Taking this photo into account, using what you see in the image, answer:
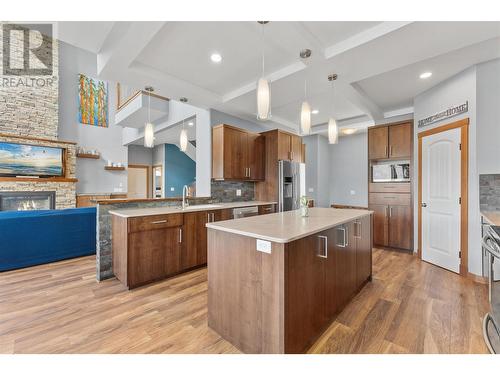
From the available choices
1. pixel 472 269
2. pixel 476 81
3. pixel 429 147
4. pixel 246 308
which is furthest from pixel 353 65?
pixel 472 269

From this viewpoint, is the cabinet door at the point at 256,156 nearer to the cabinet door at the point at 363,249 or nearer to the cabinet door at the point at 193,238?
the cabinet door at the point at 193,238

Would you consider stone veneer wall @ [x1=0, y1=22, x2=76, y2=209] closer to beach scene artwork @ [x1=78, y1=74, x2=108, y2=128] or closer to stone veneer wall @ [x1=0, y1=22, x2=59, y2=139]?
stone veneer wall @ [x1=0, y1=22, x2=59, y2=139]

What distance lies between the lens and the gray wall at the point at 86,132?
6426 millimetres

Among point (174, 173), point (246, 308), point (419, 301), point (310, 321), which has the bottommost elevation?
point (419, 301)

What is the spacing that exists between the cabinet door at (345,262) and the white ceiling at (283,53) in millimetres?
1821

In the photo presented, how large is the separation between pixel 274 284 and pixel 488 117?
3396 mm

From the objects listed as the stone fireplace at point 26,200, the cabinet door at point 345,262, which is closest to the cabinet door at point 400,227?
the cabinet door at point 345,262

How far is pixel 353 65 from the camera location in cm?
256

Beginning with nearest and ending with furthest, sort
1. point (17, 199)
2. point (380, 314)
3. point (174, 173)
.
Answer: point (380, 314), point (17, 199), point (174, 173)

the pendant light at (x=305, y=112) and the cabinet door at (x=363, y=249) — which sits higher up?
the pendant light at (x=305, y=112)

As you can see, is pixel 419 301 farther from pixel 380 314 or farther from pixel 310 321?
pixel 310 321

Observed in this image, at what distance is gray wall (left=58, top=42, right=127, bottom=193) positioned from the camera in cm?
643

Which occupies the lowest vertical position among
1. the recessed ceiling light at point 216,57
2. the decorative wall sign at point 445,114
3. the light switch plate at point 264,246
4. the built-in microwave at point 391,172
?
the light switch plate at point 264,246
